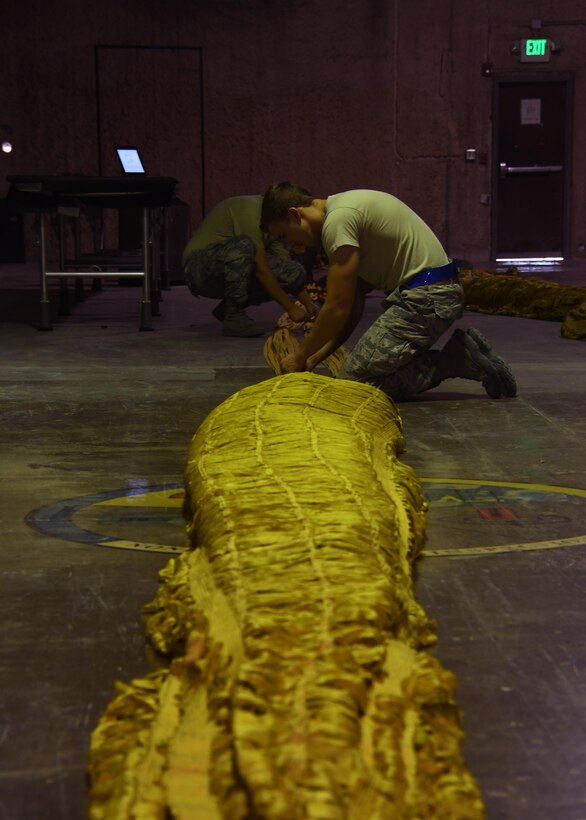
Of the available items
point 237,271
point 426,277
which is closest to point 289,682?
point 426,277

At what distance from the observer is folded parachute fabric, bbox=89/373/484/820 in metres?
1.19

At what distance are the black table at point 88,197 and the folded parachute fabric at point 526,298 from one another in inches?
96.2

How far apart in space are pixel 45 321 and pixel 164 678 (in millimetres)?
5644

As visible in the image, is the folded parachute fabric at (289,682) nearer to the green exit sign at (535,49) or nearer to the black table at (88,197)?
the black table at (88,197)

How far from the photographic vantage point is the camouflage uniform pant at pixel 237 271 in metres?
6.55

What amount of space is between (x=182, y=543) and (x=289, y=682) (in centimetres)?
111

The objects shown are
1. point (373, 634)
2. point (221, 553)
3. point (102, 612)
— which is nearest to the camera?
point (373, 634)

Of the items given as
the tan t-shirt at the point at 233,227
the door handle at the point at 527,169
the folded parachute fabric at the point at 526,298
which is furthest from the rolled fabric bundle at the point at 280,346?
the door handle at the point at 527,169

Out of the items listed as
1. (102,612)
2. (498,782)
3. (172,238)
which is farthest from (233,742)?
(172,238)

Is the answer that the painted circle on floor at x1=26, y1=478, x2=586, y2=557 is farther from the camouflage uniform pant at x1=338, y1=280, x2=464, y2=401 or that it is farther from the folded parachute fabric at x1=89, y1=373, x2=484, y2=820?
the camouflage uniform pant at x1=338, y1=280, x2=464, y2=401

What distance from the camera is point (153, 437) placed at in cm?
366

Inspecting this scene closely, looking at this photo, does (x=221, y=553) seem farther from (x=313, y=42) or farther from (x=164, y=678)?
(x=313, y=42)

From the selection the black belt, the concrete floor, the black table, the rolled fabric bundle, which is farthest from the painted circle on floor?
the black table

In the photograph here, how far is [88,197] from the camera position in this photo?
7.04m
